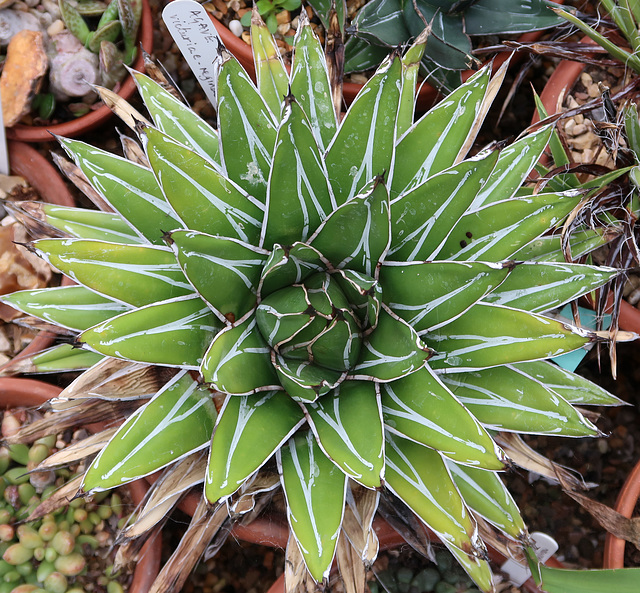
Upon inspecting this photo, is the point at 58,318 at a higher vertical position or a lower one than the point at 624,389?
higher

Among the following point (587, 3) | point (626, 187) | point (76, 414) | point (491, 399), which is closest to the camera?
point (491, 399)

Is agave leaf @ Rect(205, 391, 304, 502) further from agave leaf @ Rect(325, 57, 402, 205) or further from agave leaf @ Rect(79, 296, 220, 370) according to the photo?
agave leaf @ Rect(325, 57, 402, 205)

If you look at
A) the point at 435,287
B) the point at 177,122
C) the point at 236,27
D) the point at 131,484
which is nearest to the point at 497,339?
the point at 435,287

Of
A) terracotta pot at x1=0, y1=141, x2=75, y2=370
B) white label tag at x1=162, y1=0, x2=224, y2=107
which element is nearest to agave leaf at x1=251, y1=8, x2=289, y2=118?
white label tag at x1=162, y1=0, x2=224, y2=107

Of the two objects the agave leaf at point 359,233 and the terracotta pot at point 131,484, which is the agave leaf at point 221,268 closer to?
the agave leaf at point 359,233

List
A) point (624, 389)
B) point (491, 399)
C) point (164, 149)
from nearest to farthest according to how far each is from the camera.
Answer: point (164, 149), point (491, 399), point (624, 389)

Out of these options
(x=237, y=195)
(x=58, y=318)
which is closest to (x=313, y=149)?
(x=237, y=195)

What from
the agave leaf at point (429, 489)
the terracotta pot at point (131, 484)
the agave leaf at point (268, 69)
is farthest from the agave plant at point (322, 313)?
the terracotta pot at point (131, 484)

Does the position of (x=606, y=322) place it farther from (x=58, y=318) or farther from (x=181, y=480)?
(x=58, y=318)
